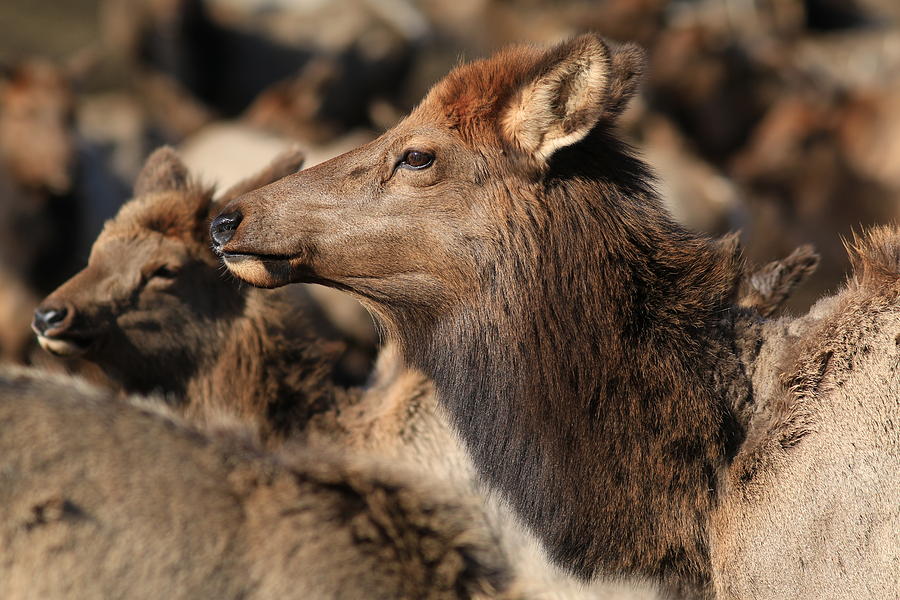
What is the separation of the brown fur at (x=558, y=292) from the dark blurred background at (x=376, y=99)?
88.8 inches

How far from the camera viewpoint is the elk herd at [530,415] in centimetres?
328

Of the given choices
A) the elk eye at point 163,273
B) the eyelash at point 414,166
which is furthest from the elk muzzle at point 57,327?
the eyelash at point 414,166

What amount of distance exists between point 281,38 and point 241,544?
1133 centimetres

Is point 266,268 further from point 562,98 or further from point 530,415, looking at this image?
point 562,98

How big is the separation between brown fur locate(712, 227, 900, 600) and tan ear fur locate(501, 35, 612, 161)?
3.08ft

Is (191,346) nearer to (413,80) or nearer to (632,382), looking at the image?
(632,382)

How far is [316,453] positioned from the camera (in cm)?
412

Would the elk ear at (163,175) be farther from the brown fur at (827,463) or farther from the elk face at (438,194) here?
the brown fur at (827,463)

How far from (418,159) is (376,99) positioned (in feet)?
30.4

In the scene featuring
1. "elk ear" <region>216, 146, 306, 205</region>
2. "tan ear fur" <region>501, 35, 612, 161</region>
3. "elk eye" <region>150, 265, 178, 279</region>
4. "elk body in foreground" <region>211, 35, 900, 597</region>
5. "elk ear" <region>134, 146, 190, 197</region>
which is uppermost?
"elk ear" <region>134, 146, 190, 197</region>

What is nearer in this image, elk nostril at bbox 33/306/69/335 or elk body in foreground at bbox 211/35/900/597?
elk body in foreground at bbox 211/35/900/597

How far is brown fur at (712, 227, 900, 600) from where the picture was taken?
314 centimetres

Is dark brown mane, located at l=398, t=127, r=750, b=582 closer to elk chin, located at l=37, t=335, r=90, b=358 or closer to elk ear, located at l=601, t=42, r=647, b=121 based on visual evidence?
elk ear, located at l=601, t=42, r=647, b=121

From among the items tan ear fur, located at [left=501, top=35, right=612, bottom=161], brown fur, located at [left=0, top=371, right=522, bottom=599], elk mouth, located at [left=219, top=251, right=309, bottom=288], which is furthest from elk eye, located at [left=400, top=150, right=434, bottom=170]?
brown fur, located at [left=0, top=371, right=522, bottom=599]
